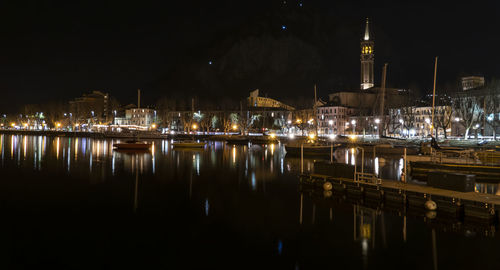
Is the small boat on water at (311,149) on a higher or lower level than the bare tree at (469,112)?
lower

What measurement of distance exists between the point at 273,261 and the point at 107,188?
16.2 meters

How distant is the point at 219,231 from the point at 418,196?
384 inches

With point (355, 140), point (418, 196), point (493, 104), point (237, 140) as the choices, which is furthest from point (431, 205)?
point (237, 140)

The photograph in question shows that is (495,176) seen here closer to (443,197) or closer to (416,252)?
(443,197)

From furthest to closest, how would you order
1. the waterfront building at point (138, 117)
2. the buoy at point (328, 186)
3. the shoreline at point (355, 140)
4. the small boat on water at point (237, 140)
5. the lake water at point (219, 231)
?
the waterfront building at point (138, 117), the small boat on water at point (237, 140), the shoreline at point (355, 140), the buoy at point (328, 186), the lake water at point (219, 231)

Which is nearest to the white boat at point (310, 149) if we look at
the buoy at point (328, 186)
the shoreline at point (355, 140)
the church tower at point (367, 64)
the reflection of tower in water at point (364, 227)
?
the shoreline at point (355, 140)

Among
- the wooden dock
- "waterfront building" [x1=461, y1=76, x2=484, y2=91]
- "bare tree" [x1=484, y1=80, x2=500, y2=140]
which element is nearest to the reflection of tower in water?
the wooden dock

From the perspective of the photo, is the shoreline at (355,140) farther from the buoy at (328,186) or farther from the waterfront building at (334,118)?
the buoy at (328,186)

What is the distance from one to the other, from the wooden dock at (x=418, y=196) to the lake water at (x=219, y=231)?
0.69 m

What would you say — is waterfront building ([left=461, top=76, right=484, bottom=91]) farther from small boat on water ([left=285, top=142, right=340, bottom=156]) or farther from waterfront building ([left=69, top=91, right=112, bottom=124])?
waterfront building ([left=69, top=91, right=112, bottom=124])

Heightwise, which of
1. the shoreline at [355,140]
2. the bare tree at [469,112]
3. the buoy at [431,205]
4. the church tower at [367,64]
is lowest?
the buoy at [431,205]

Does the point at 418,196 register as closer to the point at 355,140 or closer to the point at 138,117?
the point at 355,140

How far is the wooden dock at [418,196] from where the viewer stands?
54.6 ft

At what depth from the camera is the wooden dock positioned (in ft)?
54.6
